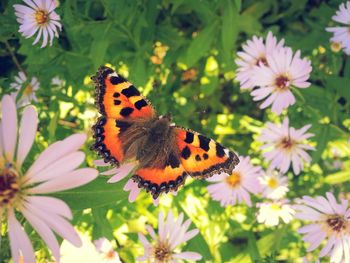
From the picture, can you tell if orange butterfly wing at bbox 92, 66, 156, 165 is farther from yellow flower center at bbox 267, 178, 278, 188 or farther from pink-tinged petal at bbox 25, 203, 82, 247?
yellow flower center at bbox 267, 178, 278, 188

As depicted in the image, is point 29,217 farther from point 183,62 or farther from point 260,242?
point 183,62

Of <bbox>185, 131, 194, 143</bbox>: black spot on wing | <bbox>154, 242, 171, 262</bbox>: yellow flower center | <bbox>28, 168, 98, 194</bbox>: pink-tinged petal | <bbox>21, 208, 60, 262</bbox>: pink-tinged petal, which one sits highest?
<bbox>185, 131, 194, 143</bbox>: black spot on wing

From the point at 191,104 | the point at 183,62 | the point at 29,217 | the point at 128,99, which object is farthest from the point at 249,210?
the point at 29,217

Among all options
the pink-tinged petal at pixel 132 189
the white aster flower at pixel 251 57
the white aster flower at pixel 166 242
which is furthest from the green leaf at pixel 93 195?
the white aster flower at pixel 251 57

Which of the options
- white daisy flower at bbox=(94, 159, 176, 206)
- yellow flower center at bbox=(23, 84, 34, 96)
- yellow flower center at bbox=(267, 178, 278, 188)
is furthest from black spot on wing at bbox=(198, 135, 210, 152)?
yellow flower center at bbox=(23, 84, 34, 96)

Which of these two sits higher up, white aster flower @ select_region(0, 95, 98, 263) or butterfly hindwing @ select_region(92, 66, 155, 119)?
butterfly hindwing @ select_region(92, 66, 155, 119)

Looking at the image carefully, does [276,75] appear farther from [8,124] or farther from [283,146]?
[8,124]

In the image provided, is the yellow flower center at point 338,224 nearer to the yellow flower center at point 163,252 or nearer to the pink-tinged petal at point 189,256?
the pink-tinged petal at point 189,256
